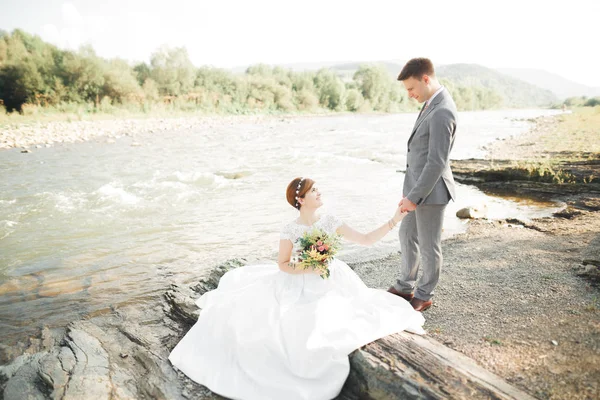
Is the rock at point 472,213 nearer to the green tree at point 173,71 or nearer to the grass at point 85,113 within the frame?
the grass at point 85,113

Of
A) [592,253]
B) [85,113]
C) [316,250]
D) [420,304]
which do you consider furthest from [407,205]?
[85,113]

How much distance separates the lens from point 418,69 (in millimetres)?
3619

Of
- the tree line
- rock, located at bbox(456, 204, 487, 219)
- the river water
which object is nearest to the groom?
the river water

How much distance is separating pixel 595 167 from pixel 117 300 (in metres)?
12.1

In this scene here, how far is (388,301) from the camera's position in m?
3.51

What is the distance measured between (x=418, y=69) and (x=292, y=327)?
2641mm

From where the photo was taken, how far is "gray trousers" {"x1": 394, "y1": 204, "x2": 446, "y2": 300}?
12.3 ft

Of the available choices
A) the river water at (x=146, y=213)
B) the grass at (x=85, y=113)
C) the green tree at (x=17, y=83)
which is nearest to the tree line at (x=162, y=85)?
the green tree at (x=17, y=83)

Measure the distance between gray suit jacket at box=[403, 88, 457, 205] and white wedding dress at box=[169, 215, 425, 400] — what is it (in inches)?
35.5

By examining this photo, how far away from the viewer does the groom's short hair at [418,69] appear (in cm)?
362

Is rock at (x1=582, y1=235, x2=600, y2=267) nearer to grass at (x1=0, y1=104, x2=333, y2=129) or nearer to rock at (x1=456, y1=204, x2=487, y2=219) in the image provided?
rock at (x1=456, y1=204, x2=487, y2=219)

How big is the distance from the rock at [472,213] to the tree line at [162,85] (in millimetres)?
35352

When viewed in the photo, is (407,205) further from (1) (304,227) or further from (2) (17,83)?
(2) (17,83)

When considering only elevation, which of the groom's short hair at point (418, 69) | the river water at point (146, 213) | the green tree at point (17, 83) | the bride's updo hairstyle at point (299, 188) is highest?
the green tree at point (17, 83)
